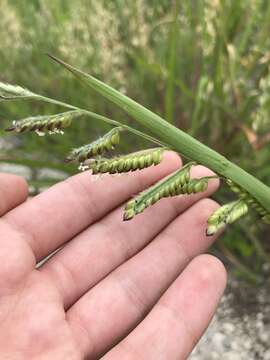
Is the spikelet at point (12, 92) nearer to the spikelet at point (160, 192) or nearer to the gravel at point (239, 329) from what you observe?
the spikelet at point (160, 192)

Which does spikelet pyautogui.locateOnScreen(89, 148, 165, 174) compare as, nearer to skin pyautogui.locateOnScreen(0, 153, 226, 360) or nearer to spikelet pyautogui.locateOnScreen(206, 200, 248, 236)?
spikelet pyautogui.locateOnScreen(206, 200, 248, 236)

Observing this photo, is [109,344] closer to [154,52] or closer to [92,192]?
[92,192]

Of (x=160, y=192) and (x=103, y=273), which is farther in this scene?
(x=103, y=273)

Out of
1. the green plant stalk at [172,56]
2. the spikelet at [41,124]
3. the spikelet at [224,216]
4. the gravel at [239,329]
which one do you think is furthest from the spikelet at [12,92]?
the gravel at [239,329]

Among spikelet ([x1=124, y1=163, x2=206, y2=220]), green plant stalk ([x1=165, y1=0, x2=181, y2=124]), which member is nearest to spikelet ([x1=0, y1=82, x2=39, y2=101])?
spikelet ([x1=124, y1=163, x2=206, y2=220])

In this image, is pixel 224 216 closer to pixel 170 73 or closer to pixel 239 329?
pixel 170 73

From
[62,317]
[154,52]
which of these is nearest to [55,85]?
[154,52]

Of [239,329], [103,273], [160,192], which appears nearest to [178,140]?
[160,192]
